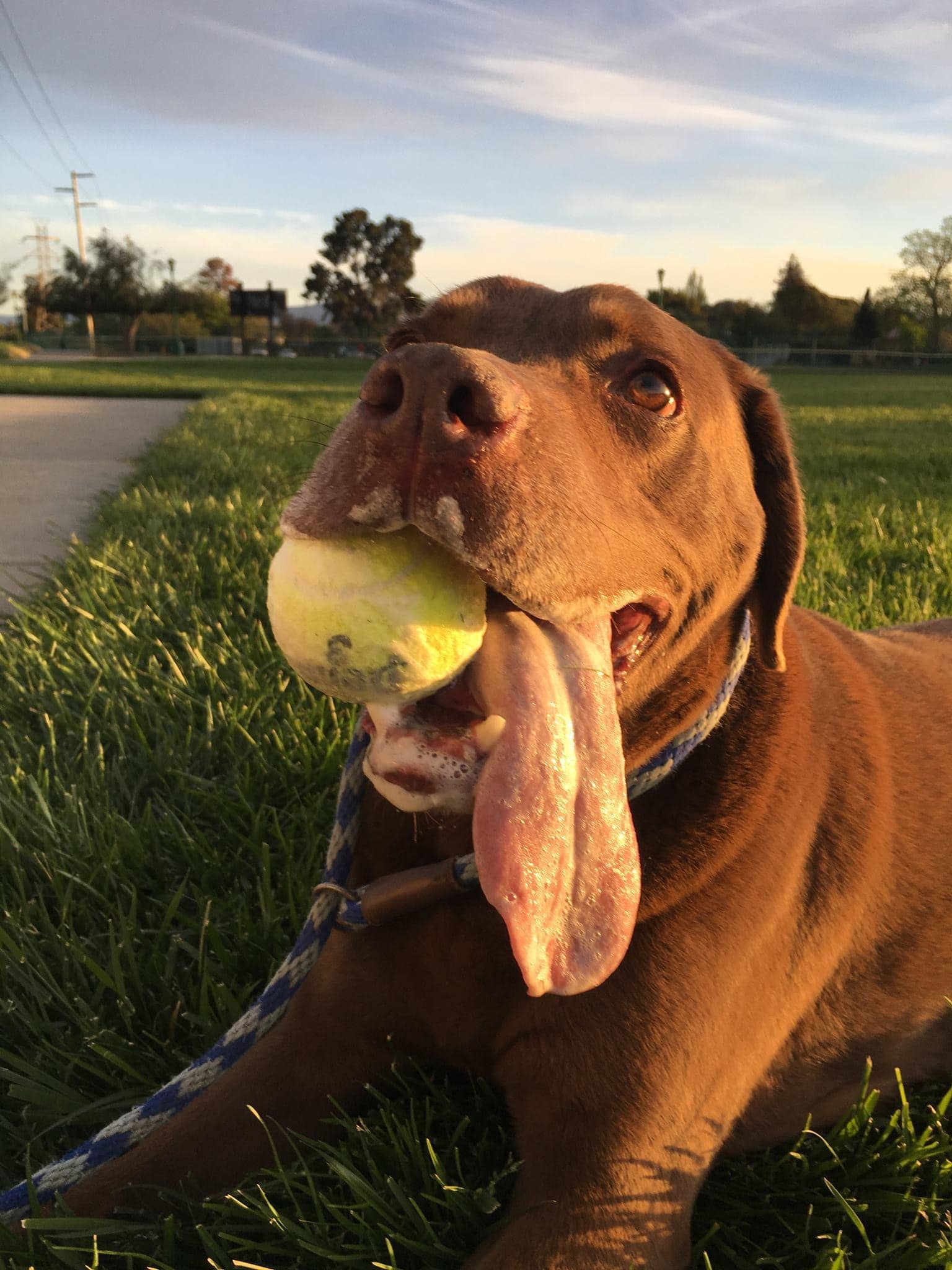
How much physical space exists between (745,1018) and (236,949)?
1.11 meters

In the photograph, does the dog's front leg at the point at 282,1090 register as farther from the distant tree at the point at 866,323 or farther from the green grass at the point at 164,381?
the distant tree at the point at 866,323

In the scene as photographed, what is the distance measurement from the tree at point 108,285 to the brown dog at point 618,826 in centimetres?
7134

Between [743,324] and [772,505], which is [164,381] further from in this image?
[743,324]

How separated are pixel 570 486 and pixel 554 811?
0.46 meters

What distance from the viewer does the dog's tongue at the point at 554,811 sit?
1.42m

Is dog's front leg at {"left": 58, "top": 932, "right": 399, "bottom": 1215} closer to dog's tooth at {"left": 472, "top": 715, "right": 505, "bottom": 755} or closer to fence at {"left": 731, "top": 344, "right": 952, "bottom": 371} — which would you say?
dog's tooth at {"left": 472, "top": 715, "right": 505, "bottom": 755}

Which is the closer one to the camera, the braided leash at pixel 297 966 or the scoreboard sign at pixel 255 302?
the braided leash at pixel 297 966

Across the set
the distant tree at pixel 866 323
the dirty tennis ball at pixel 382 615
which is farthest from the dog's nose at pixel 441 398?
the distant tree at pixel 866 323

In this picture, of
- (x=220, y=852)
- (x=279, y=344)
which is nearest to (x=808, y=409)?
(x=220, y=852)

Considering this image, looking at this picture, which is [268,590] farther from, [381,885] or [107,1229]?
[107,1229]

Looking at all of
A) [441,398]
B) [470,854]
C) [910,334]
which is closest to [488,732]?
[470,854]

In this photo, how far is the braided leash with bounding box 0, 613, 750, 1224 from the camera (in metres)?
1.71

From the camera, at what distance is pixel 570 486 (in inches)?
58.9

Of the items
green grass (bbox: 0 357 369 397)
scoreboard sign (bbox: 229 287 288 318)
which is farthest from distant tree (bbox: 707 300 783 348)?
green grass (bbox: 0 357 369 397)
